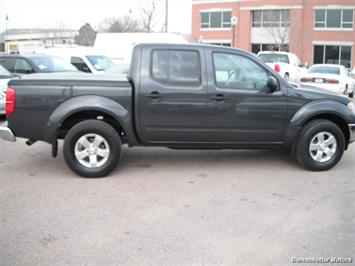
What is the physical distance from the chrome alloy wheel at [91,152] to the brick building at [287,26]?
143 feet

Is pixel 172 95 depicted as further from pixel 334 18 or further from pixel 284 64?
pixel 334 18

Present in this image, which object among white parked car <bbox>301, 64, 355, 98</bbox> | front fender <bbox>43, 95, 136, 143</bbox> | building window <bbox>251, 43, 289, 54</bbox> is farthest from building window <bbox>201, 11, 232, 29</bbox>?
front fender <bbox>43, 95, 136, 143</bbox>

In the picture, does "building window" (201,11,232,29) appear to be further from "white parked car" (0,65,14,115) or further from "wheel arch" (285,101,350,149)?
"wheel arch" (285,101,350,149)

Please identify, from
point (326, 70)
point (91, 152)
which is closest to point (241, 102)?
point (91, 152)

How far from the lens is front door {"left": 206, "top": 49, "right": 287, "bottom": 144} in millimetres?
6613

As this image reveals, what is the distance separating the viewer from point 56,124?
635 centimetres

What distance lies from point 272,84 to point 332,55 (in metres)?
44.2

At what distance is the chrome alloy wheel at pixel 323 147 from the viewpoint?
695cm

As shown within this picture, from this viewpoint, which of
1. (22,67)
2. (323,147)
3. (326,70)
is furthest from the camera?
(326,70)

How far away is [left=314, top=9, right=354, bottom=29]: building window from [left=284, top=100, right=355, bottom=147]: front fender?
43237 mm

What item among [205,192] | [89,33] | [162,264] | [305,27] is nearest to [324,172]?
[205,192]

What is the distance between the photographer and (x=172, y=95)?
651 centimetres

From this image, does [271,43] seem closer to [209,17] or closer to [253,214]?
[209,17]

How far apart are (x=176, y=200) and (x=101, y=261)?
1.73 meters
